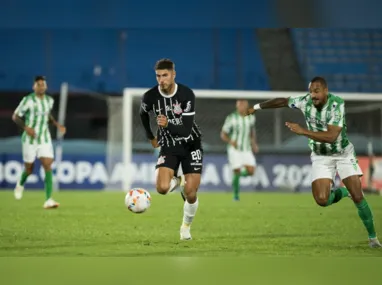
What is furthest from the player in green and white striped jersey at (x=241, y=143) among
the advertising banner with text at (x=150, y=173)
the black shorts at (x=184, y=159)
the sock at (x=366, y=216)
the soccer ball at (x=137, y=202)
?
the sock at (x=366, y=216)

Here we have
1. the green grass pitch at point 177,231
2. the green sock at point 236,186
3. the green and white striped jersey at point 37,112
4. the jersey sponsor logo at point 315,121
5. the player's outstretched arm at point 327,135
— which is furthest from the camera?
the green sock at point 236,186

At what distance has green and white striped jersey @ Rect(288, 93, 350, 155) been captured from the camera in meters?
7.58

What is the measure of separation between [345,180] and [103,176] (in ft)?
42.9

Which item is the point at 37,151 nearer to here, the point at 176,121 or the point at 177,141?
the point at 177,141

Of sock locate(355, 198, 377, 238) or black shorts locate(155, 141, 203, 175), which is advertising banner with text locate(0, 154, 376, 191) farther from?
sock locate(355, 198, 377, 238)

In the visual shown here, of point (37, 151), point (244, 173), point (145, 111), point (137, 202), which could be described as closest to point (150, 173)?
point (244, 173)

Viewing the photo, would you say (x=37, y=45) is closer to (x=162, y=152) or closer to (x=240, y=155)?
(x=240, y=155)

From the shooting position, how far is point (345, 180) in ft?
25.3

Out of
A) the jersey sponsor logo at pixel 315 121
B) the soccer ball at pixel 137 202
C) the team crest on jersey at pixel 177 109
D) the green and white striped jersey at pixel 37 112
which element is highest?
the green and white striped jersey at pixel 37 112

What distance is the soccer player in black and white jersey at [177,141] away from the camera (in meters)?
7.97

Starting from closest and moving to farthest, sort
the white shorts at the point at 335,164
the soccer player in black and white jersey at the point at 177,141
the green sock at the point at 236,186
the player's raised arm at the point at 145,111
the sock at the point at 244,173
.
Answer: the white shorts at the point at 335,164 → the soccer player in black and white jersey at the point at 177,141 → the player's raised arm at the point at 145,111 → the green sock at the point at 236,186 → the sock at the point at 244,173

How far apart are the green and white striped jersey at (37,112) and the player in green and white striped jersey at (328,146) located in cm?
554

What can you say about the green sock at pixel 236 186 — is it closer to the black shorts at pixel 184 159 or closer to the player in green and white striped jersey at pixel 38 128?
the player in green and white striped jersey at pixel 38 128

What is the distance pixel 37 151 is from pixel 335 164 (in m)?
6.28
